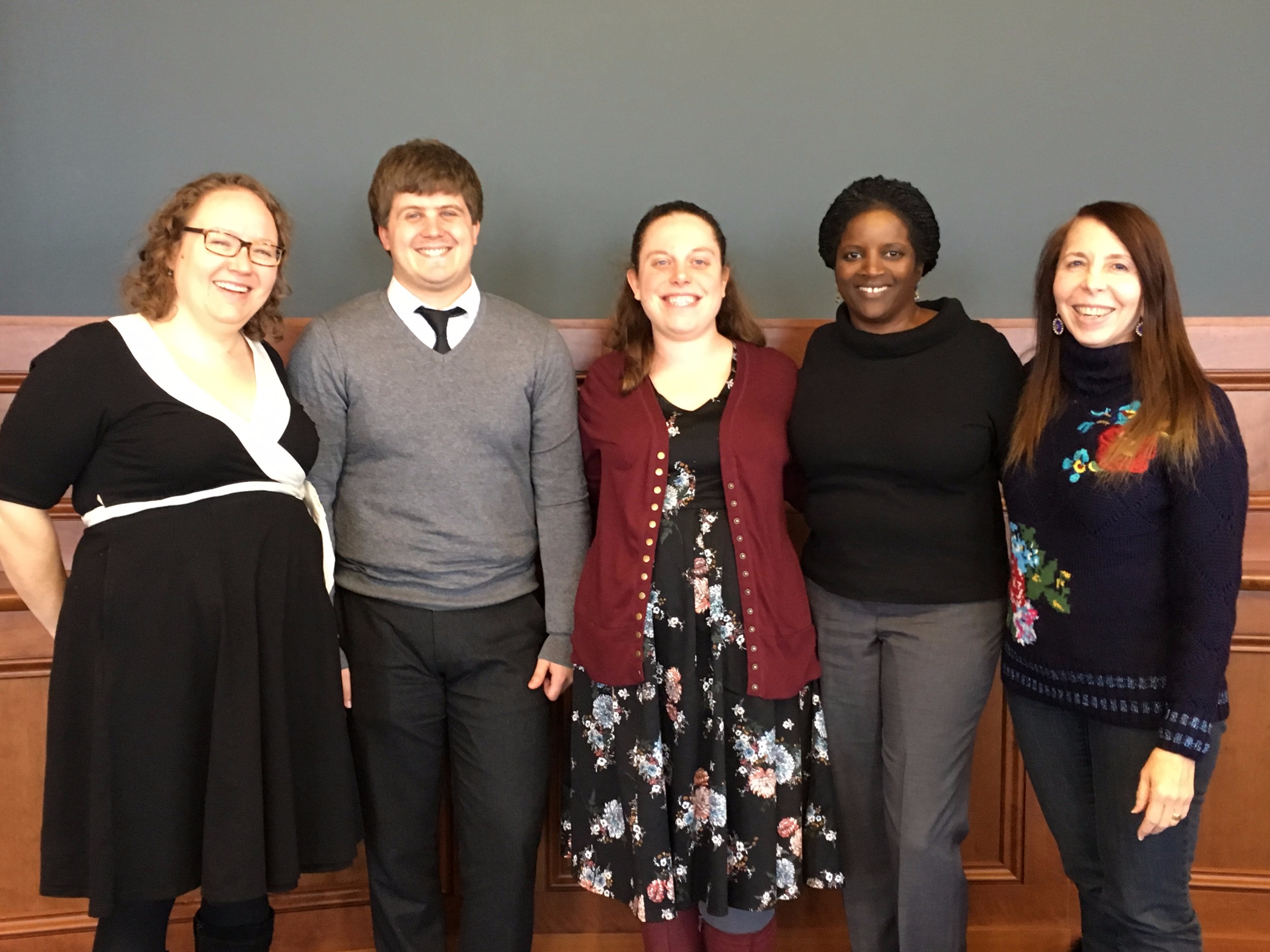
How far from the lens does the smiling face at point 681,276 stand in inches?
73.0

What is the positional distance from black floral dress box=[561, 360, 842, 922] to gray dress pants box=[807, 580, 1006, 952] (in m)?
0.06

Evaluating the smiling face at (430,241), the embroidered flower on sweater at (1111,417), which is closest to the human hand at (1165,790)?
the embroidered flower on sweater at (1111,417)

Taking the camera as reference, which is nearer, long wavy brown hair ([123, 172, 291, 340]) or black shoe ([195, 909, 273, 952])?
long wavy brown hair ([123, 172, 291, 340])

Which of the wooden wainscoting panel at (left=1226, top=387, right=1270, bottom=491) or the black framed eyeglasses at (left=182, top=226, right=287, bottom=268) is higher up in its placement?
the black framed eyeglasses at (left=182, top=226, right=287, bottom=268)

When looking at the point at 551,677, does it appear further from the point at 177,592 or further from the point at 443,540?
the point at 177,592

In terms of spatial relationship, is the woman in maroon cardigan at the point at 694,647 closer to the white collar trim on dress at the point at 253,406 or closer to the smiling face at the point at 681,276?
the smiling face at the point at 681,276

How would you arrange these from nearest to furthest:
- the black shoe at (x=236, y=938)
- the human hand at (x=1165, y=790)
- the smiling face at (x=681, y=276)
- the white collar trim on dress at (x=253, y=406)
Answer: the human hand at (x=1165, y=790) < the white collar trim on dress at (x=253, y=406) < the black shoe at (x=236, y=938) < the smiling face at (x=681, y=276)

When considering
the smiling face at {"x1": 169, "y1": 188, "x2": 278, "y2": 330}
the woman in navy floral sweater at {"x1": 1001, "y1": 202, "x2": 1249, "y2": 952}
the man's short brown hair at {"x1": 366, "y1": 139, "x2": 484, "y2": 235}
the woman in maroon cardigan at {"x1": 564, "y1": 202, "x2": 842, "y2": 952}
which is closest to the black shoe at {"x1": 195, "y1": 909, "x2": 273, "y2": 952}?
the woman in maroon cardigan at {"x1": 564, "y1": 202, "x2": 842, "y2": 952}

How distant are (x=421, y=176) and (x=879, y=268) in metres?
0.88

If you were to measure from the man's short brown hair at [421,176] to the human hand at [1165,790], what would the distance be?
4.95 feet

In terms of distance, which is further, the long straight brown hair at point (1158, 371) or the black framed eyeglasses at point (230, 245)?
the black framed eyeglasses at point (230, 245)

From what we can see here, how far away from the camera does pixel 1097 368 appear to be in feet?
5.12

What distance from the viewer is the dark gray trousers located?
6.12 feet

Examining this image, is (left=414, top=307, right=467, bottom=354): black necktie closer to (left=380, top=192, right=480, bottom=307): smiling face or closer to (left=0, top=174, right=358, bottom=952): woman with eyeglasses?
(left=380, top=192, right=480, bottom=307): smiling face
